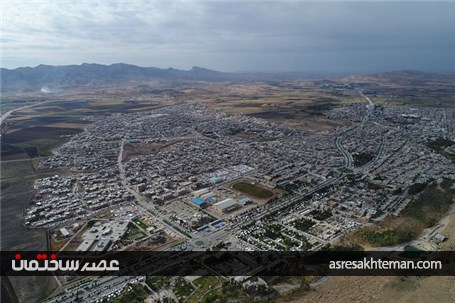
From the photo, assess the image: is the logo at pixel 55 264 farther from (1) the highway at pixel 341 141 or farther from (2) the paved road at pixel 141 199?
(1) the highway at pixel 341 141

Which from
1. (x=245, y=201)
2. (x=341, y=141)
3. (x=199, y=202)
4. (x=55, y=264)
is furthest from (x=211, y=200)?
(x=341, y=141)

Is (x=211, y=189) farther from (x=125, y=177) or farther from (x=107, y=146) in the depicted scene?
(x=107, y=146)

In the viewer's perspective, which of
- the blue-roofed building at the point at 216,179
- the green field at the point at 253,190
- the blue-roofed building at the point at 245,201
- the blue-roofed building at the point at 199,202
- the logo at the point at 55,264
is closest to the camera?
the logo at the point at 55,264

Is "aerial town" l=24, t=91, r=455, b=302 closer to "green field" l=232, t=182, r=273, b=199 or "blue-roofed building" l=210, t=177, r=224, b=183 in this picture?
"green field" l=232, t=182, r=273, b=199

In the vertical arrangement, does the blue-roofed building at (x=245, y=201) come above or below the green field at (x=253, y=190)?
below

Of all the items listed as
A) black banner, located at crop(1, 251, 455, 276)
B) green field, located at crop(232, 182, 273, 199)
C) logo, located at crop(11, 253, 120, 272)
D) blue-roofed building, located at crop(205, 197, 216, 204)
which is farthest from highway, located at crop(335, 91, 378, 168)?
logo, located at crop(11, 253, 120, 272)

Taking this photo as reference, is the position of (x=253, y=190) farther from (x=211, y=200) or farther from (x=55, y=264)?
(x=55, y=264)

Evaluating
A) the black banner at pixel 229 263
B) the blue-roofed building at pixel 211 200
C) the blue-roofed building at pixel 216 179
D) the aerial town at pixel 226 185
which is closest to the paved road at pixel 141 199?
the aerial town at pixel 226 185
